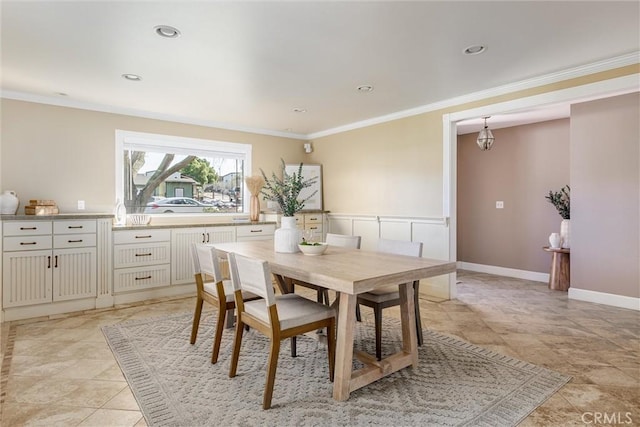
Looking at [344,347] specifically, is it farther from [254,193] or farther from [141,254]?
[254,193]

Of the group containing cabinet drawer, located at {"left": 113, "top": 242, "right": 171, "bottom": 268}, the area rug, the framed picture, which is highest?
the framed picture

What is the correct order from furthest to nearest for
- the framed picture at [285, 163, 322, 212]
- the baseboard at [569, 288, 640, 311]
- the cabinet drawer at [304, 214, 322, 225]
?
the framed picture at [285, 163, 322, 212] < the cabinet drawer at [304, 214, 322, 225] < the baseboard at [569, 288, 640, 311]

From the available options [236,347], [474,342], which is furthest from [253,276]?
[474,342]

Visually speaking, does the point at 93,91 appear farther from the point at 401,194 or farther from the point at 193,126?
the point at 401,194

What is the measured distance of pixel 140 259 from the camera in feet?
13.6

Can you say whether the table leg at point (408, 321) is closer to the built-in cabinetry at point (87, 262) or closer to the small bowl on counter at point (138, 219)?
the built-in cabinetry at point (87, 262)

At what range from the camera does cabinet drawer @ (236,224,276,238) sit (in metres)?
4.86

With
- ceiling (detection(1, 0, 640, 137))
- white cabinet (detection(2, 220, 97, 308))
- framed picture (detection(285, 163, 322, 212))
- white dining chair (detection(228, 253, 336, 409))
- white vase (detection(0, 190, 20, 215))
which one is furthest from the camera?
framed picture (detection(285, 163, 322, 212))

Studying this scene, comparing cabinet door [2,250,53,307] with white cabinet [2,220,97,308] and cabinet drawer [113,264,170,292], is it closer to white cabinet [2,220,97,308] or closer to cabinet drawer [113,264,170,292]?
white cabinet [2,220,97,308]

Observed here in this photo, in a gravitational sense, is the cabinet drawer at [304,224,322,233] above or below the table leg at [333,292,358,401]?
above

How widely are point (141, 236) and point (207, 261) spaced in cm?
196

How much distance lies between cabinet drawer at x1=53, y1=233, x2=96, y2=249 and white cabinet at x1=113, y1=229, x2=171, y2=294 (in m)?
0.23

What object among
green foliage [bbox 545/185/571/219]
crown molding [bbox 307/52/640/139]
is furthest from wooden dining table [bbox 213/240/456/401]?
green foliage [bbox 545/185/571/219]

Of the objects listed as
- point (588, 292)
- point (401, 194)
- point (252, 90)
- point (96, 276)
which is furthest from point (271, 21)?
point (588, 292)
